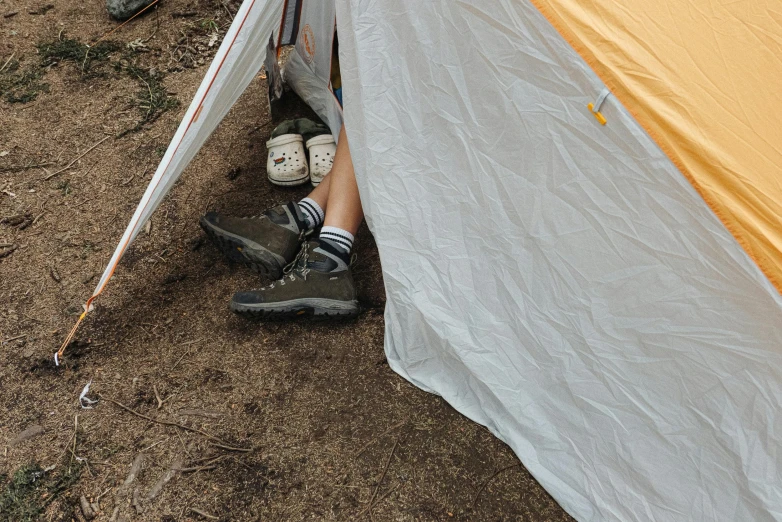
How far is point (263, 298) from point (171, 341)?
28cm

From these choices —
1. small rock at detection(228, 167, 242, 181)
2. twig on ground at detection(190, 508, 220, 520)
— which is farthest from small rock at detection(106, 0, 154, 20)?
twig on ground at detection(190, 508, 220, 520)

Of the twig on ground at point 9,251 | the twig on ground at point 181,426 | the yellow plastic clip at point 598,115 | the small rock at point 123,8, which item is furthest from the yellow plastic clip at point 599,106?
the small rock at point 123,8

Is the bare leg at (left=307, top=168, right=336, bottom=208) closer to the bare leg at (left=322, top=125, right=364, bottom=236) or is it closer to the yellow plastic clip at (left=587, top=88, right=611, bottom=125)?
the bare leg at (left=322, top=125, right=364, bottom=236)

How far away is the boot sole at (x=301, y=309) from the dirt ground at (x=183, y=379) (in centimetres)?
5

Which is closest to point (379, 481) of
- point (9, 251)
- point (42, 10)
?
point (9, 251)

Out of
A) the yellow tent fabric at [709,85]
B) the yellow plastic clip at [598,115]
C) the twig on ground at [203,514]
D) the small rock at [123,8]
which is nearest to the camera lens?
the yellow tent fabric at [709,85]

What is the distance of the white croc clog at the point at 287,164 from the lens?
212 cm

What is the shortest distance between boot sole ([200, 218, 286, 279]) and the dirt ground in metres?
0.07

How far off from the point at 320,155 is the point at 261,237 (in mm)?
454

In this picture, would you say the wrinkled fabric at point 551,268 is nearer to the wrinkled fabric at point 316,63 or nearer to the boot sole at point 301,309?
the boot sole at point 301,309

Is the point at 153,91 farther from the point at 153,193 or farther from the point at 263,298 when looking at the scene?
the point at 263,298

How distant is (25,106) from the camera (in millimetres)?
2438

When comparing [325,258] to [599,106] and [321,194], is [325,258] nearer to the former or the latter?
[321,194]

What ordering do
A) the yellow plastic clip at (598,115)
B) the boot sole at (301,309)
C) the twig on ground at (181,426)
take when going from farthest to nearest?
the boot sole at (301,309)
the twig on ground at (181,426)
the yellow plastic clip at (598,115)
